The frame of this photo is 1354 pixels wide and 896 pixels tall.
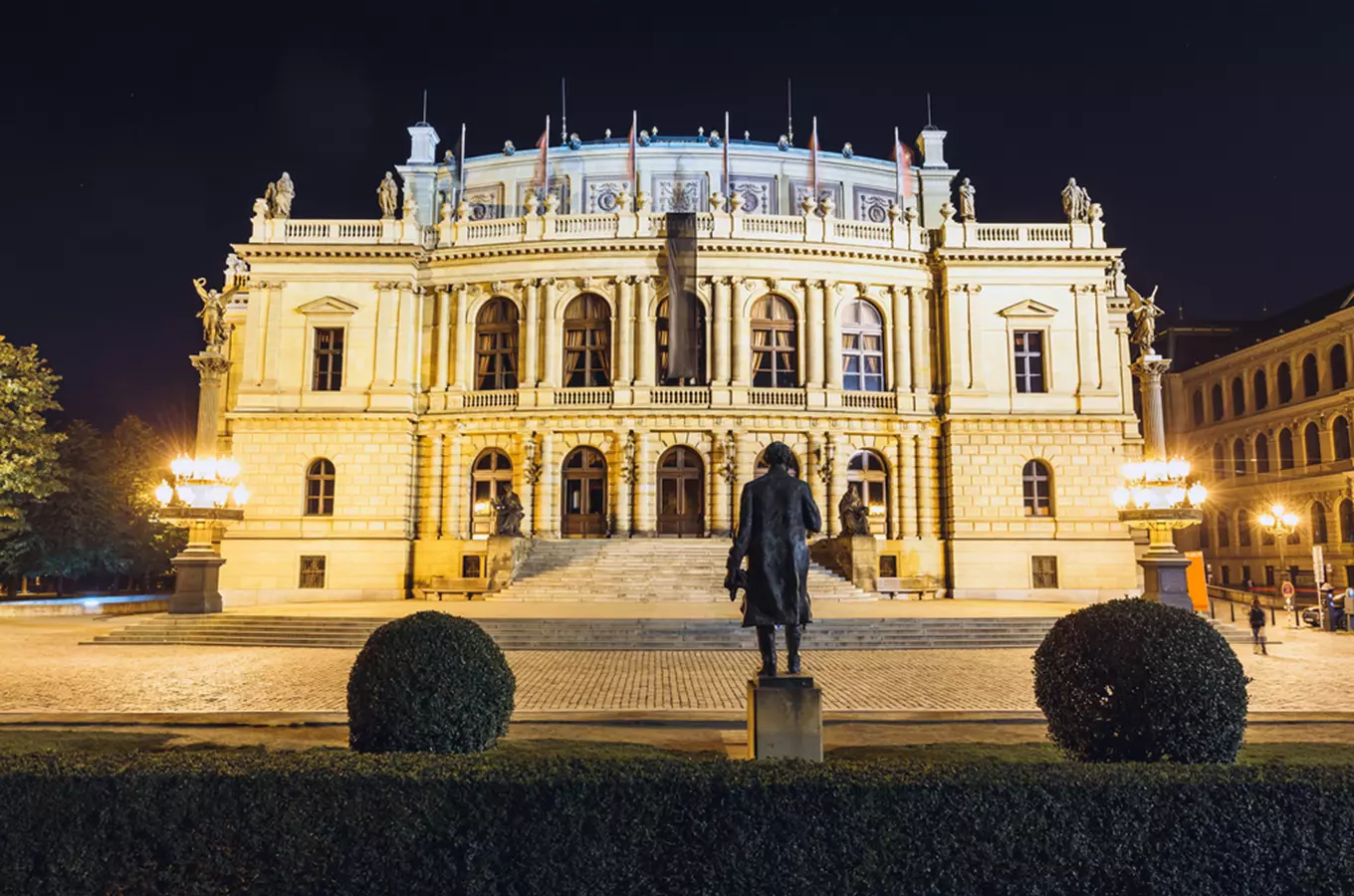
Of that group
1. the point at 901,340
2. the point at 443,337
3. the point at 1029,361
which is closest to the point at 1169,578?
the point at 1029,361

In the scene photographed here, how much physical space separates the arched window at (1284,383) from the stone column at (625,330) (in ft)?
136

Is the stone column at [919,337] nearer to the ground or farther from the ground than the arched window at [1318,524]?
farther from the ground

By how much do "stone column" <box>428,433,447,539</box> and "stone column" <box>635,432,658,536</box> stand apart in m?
7.99

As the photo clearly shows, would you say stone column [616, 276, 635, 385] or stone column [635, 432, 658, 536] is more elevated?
stone column [616, 276, 635, 385]


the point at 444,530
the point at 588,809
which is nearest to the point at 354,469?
the point at 444,530

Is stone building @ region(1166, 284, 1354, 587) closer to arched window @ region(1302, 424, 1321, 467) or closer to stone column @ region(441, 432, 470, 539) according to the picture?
arched window @ region(1302, 424, 1321, 467)

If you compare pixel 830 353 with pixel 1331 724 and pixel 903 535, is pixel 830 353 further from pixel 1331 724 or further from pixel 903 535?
pixel 1331 724

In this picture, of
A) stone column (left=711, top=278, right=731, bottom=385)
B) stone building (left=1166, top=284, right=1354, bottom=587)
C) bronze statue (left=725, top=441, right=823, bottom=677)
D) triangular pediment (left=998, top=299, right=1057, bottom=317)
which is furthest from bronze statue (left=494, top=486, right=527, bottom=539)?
stone building (left=1166, top=284, right=1354, bottom=587)

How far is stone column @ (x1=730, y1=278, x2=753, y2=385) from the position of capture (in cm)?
3638

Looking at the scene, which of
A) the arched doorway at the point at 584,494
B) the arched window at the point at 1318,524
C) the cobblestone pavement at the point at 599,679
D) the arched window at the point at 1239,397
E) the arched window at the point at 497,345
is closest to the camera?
the cobblestone pavement at the point at 599,679

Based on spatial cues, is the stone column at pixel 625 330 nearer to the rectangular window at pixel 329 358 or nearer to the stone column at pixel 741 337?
the stone column at pixel 741 337

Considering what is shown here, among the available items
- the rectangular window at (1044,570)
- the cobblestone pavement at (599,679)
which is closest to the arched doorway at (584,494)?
the cobblestone pavement at (599,679)

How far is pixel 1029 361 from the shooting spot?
37.1m

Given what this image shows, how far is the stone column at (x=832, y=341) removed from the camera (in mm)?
36688
